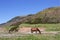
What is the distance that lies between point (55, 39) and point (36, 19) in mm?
31203

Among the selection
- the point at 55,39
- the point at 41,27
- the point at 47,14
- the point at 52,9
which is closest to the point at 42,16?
the point at 47,14

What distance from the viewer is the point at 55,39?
21.4 metres

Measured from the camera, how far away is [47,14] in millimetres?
56312

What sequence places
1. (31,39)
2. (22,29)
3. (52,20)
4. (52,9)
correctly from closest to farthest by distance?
(31,39) < (22,29) < (52,20) < (52,9)

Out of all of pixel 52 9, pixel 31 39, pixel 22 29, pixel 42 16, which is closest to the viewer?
pixel 31 39

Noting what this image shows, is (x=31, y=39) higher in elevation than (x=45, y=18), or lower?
lower

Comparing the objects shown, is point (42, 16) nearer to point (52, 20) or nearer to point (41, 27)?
point (52, 20)

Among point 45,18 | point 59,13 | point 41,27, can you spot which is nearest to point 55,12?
point 59,13

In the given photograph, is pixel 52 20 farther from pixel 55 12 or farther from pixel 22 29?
pixel 22 29

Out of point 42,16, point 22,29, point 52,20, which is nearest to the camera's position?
point 22,29

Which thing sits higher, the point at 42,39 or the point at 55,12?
the point at 55,12

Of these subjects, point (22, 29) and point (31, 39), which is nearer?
point (31, 39)

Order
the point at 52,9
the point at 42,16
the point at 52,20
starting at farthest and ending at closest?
the point at 52,9, the point at 42,16, the point at 52,20

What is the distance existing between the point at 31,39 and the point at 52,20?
31122mm
